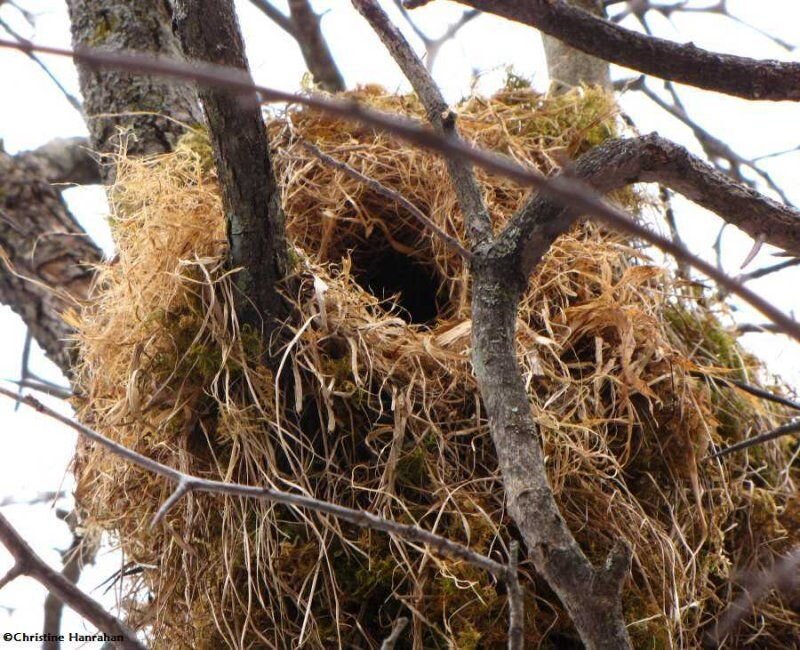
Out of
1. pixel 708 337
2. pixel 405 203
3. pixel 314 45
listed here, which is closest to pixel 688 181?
pixel 405 203

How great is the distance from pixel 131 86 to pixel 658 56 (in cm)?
125

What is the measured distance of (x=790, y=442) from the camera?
170 centimetres

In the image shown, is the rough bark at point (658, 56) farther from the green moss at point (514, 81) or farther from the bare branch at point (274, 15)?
the bare branch at point (274, 15)

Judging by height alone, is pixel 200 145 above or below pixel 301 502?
above

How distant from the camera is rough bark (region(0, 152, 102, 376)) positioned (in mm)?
2129

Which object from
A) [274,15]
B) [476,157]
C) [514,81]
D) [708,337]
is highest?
[274,15]

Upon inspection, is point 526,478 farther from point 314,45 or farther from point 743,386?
point 314,45

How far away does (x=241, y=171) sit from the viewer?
1.26m

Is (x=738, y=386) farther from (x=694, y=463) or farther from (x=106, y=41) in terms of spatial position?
(x=106, y=41)

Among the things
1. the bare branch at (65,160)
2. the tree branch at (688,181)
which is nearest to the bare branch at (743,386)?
the tree branch at (688,181)

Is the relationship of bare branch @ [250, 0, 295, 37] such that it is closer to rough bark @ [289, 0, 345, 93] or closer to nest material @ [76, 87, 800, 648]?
rough bark @ [289, 0, 345, 93]

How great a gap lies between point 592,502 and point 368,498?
0.30 metres

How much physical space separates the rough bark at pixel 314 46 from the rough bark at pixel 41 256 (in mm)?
905

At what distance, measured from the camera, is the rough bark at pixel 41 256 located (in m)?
2.13
